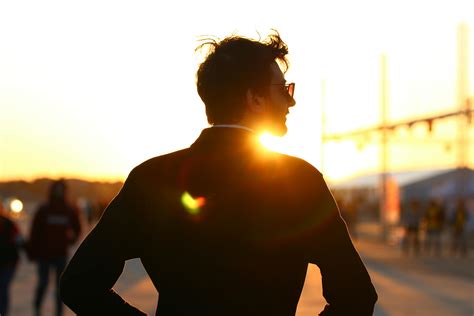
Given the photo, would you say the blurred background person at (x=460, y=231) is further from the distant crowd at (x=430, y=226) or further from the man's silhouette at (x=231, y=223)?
the man's silhouette at (x=231, y=223)

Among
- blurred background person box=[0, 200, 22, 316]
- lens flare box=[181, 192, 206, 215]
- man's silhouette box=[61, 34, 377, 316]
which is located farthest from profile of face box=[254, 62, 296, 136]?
blurred background person box=[0, 200, 22, 316]

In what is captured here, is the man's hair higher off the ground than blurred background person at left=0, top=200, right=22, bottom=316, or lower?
higher

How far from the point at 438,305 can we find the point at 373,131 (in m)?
20.1

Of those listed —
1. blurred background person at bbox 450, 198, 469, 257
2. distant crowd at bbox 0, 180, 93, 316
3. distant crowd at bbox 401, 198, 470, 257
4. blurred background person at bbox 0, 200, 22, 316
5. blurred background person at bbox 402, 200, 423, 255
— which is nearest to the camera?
blurred background person at bbox 0, 200, 22, 316

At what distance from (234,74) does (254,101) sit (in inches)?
3.2

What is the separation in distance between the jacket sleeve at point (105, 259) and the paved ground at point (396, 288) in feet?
28.2

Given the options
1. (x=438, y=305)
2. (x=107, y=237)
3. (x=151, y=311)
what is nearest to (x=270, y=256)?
(x=107, y=237)

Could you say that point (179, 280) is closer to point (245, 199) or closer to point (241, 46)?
point (245, 199)

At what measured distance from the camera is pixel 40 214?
967cm

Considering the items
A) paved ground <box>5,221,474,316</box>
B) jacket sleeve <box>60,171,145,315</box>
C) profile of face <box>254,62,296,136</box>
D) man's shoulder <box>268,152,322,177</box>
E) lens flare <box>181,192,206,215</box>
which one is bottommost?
paved ground <box>5,221,474,316</box>

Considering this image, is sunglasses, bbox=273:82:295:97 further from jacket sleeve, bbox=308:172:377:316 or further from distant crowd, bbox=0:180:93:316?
distant crowd, bbox=0:180:93:316

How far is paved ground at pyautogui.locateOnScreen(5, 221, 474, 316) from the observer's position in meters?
11.7

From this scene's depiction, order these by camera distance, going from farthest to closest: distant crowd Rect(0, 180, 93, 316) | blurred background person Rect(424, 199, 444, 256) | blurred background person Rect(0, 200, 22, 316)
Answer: blurred background person Rect(424, 199, 444, 256), distant crowd Rect(0, 180, 93, 316), blurred background person Rect(0, 200, 22, 316)

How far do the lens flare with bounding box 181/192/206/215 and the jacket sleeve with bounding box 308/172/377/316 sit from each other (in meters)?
0.27
